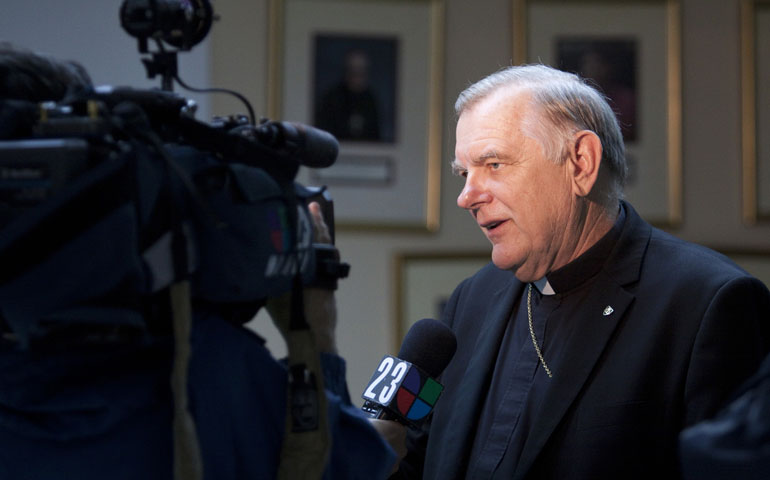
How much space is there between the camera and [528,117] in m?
1.65

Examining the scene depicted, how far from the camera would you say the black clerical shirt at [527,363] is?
1.59 metres

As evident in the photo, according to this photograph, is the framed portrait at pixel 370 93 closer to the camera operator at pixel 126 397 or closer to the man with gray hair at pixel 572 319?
the man with gray hair at pixel 572 319

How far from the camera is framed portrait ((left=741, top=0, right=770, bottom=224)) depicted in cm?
266

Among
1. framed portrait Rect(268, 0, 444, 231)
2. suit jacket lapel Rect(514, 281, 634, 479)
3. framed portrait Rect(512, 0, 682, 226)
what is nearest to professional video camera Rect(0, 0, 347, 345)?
suit jacket lapel Rect(514, 281, 634, 479)

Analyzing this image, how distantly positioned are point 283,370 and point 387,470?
19 cm

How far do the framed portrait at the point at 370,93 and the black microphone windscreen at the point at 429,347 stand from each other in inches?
41.2

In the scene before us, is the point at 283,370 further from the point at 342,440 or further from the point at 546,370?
the point at 546,370

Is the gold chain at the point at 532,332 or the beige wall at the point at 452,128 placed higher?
the beige wall at the point at 452,128

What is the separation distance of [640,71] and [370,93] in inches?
32.7

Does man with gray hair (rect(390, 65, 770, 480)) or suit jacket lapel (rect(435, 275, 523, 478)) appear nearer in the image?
man with gray hair (rect(390, 65, 770, 480))

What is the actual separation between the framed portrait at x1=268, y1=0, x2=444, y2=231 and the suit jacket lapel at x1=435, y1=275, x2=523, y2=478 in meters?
0.78

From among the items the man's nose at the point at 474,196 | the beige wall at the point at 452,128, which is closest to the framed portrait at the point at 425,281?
the beige wall at the point at 452,128

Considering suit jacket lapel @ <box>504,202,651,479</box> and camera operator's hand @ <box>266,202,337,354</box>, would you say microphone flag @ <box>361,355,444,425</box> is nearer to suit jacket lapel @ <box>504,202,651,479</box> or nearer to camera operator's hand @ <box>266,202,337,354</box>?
suit jacket lapel @ <box>504,202,651,479</box>

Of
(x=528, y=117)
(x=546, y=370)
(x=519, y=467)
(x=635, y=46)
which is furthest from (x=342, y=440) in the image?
(x=635, y=46)
